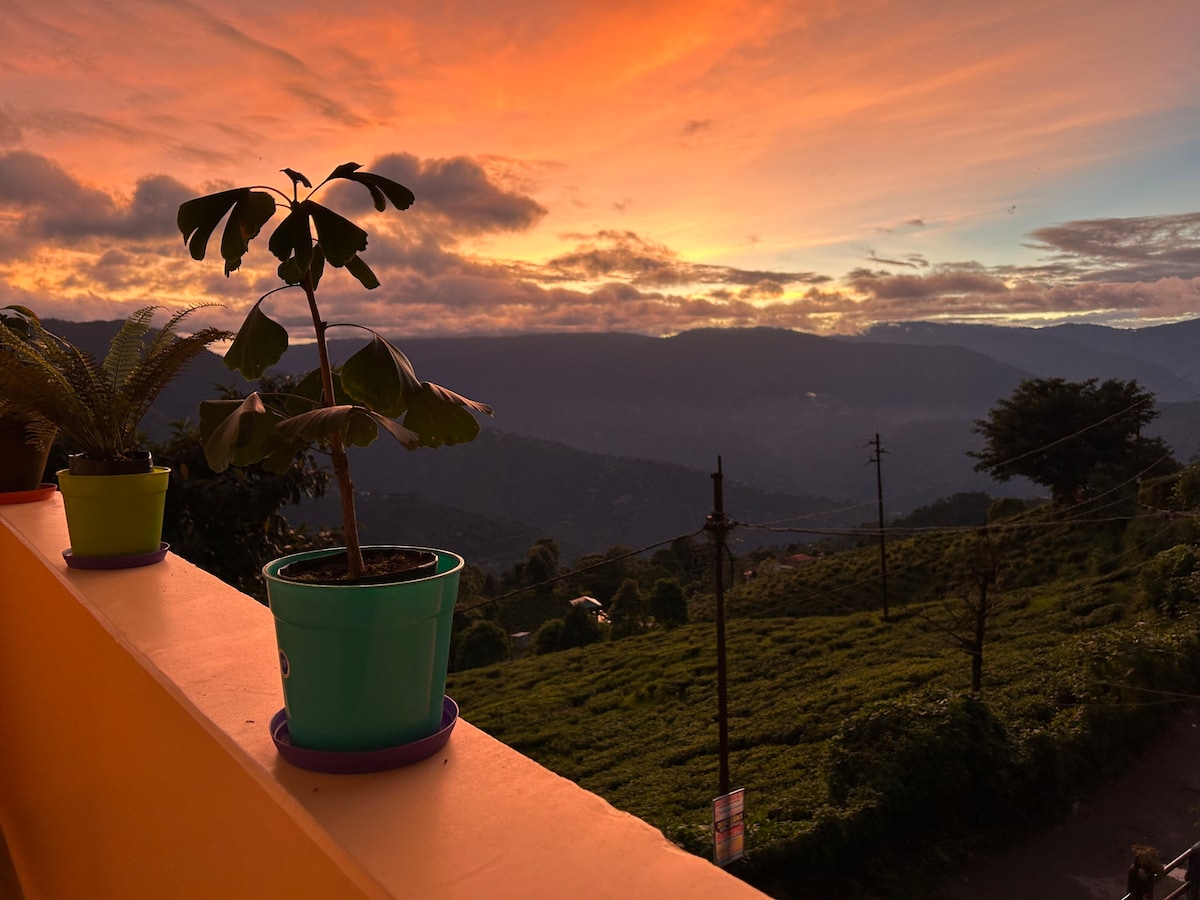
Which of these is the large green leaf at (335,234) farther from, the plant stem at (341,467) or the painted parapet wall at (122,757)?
the painted parapet wall at (122,757)

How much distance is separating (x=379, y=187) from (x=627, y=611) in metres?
39.5

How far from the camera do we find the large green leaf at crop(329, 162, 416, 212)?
3.35 ft

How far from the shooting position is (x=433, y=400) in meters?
0.99

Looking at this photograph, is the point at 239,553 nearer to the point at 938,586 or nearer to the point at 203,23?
the point at 203,23

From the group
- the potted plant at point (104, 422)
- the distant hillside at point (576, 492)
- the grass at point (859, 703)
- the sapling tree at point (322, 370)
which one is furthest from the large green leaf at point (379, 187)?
the distant hillside at point (576, 492)

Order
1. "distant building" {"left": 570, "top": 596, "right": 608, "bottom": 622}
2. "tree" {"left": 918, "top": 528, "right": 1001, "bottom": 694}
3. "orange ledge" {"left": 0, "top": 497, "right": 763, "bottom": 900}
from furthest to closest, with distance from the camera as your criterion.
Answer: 1. "distant building" {"left": 570, "top": 596, "right": 608, "bottom": 622}
2. "tree" {"left": 918, "top": 528, "right": 1001, "bottom": 694}
3. "orange ledge" {"left": 0, "top": 497, "right": 763, "bottom": 900}

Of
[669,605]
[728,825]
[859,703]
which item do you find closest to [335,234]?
[728,825]

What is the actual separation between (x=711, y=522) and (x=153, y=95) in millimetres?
9179

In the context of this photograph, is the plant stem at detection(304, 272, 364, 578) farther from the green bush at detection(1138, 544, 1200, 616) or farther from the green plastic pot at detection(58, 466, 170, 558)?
the green bush at detection(1138, 544, 1200, 616)

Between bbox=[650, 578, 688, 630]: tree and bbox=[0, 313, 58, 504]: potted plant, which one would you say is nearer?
bbox=[0, 313, 58, 504]: potted plant

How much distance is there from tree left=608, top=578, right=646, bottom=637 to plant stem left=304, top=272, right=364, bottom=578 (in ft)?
128

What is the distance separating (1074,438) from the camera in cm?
3453

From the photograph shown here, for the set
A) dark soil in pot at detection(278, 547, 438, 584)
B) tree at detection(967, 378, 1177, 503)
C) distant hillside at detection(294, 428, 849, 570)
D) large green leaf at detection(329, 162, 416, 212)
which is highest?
large green leaf at detection(329, 162, 416, 212)

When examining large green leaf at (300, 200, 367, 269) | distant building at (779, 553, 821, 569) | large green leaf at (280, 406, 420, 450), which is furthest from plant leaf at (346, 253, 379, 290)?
distant building at (779, 553, 821, 569)
